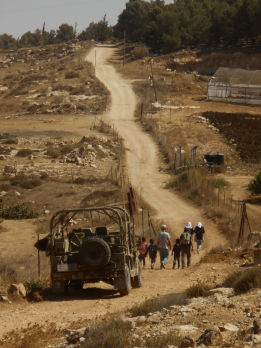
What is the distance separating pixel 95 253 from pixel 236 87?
48.7 metres

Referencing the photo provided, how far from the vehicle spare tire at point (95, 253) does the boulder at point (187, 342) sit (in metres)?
4.00

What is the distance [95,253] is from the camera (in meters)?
9.69

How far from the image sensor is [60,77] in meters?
65.9

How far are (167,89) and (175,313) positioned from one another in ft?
173

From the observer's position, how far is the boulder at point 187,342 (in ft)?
18.8

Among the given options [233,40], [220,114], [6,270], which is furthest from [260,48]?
[6,270]

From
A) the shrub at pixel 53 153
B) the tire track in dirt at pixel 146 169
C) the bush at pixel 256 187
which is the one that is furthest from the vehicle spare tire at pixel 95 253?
the shrub at pixel 53 153

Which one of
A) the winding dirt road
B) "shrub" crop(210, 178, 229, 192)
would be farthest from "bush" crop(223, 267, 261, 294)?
"shrub" crop(210, 178, 229, 192)

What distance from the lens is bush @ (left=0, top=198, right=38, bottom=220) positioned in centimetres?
2308

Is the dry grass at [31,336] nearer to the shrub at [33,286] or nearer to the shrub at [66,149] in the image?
the shrub at [33,286]

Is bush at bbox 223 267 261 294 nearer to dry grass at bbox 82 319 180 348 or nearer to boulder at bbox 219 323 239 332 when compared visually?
boulder at bbox 219 323 239 332

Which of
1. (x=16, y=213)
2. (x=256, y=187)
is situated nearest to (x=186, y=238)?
(x=16, y=213)

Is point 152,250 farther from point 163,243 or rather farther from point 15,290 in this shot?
point 15,290

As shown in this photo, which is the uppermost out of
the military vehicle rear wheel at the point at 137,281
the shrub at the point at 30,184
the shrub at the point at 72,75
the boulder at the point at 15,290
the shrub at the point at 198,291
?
the shrub at the point at 72,75
